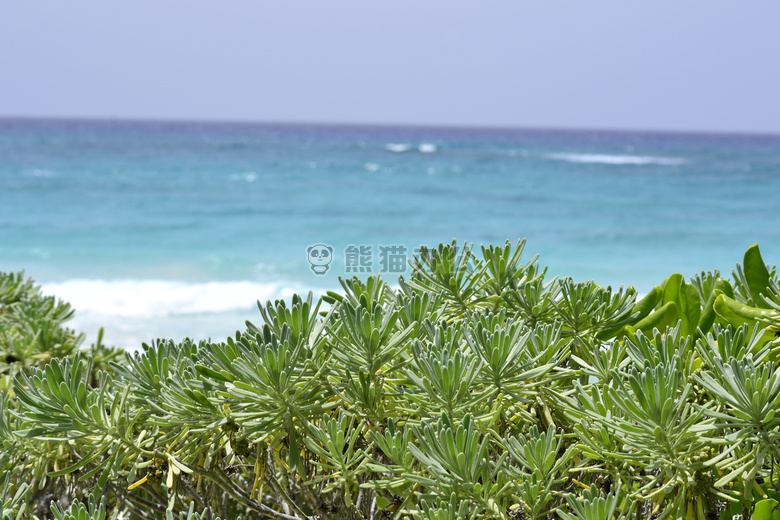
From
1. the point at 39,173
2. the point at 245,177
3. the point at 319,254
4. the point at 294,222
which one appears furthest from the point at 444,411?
the point at 39,173

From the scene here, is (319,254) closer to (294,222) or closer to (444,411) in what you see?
(294,222)

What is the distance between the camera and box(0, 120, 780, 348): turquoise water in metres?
9.61

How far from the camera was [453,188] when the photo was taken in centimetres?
2241

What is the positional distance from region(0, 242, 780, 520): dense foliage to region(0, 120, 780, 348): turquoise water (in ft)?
17.3

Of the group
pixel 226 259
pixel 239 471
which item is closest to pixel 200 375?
pixel 239 471

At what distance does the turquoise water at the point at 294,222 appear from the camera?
9.61m

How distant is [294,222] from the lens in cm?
1561

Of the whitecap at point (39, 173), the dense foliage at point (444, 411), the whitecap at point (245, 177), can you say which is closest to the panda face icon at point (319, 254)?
the dense foliage at point (444, 411)

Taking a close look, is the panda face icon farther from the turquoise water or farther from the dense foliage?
the dense foliage

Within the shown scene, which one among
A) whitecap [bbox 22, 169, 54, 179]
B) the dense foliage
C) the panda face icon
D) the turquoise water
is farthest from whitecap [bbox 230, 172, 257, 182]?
the dense foliage

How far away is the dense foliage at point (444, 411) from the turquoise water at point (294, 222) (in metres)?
5.26

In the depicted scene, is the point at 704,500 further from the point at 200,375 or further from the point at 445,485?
the point at 200,375

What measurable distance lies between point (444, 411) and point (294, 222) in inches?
589

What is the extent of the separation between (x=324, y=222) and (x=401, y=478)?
15.2 meters
